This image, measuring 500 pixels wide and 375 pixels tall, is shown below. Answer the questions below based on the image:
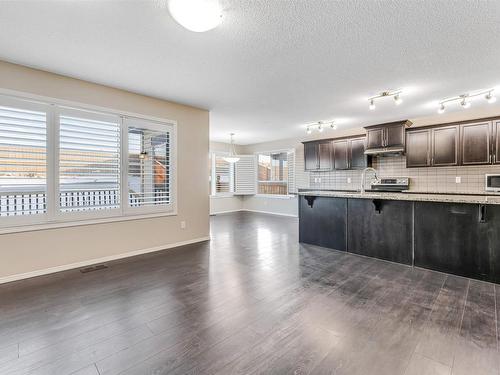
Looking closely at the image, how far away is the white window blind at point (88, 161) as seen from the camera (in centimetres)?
341

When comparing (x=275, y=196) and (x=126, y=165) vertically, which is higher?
(x=126, y=165)

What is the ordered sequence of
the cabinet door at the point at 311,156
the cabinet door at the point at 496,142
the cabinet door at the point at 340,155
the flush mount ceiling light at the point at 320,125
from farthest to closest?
the cabinet door at the point at 311,156, the cabinet door at the point at 340,155, the flush mount ceiling light at the point at 320,125, the cabinet door at the point at 496,142

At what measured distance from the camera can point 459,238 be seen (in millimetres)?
3189

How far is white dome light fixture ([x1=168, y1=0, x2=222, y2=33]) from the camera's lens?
1.86 meters

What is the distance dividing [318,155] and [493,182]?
12.3 ft

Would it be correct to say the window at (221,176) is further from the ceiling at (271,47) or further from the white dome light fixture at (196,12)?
the white dome light fixture at (196,12)

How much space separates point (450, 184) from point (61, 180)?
7.12m

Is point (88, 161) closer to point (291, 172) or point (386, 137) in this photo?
point (386, 137)

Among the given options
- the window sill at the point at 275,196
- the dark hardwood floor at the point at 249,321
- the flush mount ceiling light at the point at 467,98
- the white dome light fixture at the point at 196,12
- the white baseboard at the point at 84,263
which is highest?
the flush mount ceiling light at the point at 467,98

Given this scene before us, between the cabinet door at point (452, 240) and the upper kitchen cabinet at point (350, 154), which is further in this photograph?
the upper kitchen cabinet at point (350, 154)

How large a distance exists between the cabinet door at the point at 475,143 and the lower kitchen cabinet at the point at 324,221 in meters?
2.84

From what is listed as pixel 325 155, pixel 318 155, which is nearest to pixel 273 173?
pixel 318 155

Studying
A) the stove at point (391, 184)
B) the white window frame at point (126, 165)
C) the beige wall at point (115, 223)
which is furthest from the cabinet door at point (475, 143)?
the white window frame at point (126, 165)

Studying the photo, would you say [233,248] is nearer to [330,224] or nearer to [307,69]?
[330,224]
